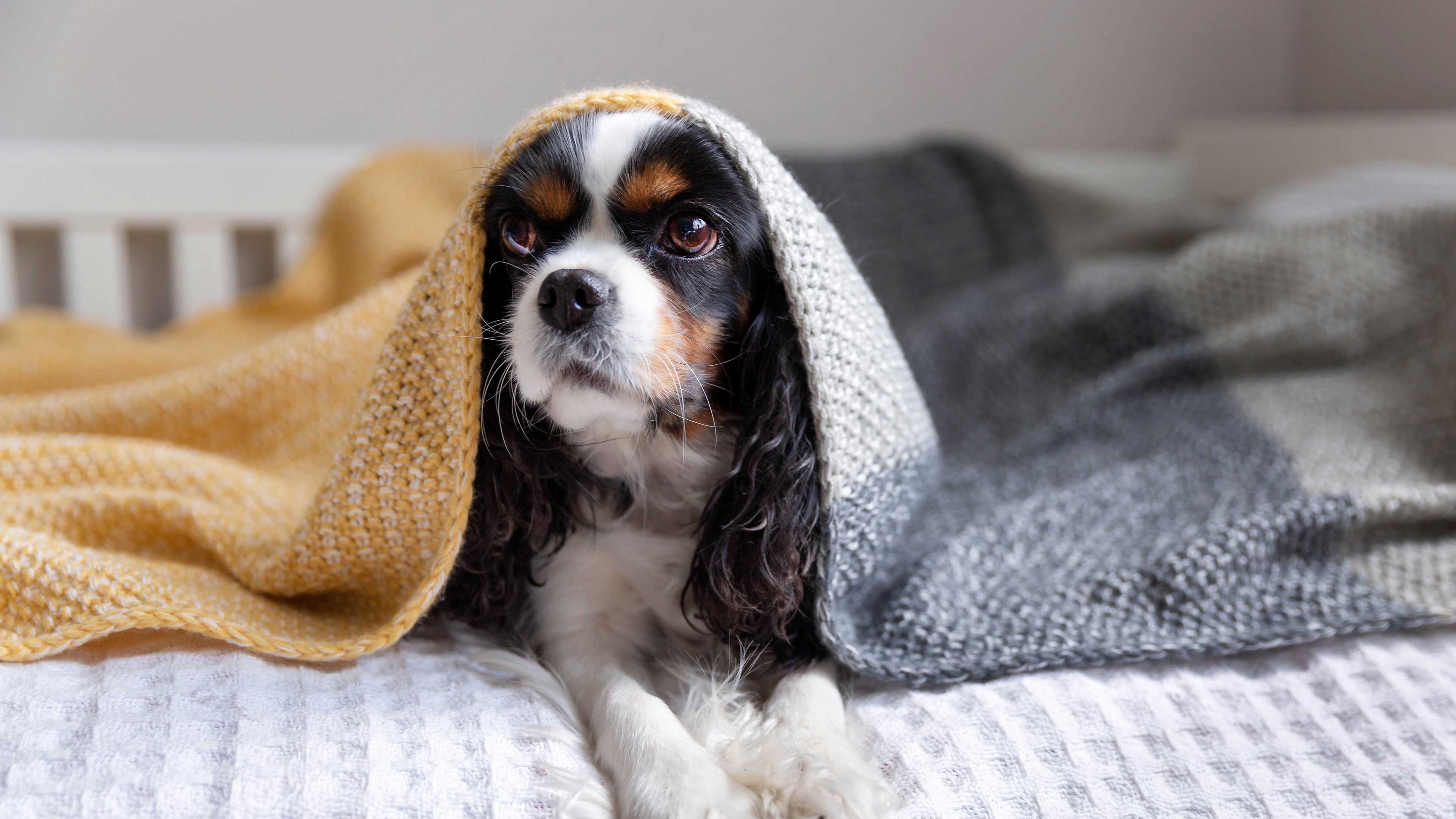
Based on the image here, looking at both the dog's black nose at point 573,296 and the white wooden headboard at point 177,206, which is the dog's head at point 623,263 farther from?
the white wooden headboard at point 177,206

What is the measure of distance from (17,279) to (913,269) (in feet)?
5.53

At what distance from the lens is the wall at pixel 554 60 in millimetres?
1810

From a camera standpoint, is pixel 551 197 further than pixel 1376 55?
No

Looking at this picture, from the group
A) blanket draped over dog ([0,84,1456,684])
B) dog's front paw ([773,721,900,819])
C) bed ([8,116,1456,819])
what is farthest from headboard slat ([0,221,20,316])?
dog's front paw ([773,721,900,819])

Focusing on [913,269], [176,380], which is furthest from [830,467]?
[913,269]

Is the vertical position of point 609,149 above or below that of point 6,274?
above

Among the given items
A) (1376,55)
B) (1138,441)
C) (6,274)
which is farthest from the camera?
(1376,55)

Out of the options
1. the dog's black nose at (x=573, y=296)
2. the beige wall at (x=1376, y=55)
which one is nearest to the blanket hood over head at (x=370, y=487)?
the dog's black nose at (x=573, y=296)

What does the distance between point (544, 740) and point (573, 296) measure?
0.38 m

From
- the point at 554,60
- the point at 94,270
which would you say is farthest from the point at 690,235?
the point at 94,270

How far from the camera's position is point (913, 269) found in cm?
184

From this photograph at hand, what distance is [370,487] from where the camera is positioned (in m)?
0.93

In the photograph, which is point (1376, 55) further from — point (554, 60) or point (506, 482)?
point (506, 482)

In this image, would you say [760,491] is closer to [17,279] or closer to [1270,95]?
[17,279]
